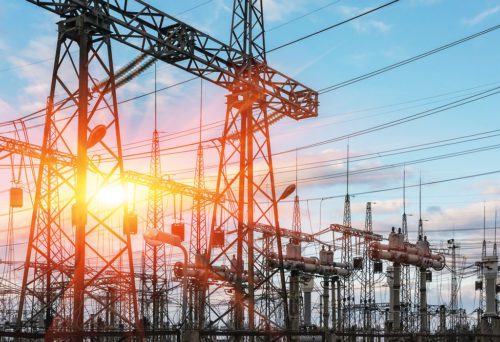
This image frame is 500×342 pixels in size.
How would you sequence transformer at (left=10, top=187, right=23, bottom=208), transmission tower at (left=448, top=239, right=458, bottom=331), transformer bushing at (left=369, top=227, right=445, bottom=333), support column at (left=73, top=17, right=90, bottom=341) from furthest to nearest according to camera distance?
1. transmission tower at (left=448, top=239, right=458, bottom=331)
2. transformer bushing at (left=369, top=227, right=445, bottom=333)
3. transformer at (left=10, top=187, right=23, bottom=208)
4. support column at (left=73, top=17, right=90, bottom=341)

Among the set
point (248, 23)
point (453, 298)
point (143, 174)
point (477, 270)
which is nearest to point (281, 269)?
point (248, 23)

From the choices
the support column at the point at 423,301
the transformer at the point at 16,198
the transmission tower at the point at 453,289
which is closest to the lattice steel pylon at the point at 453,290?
the transmission tower at the point at 453,289

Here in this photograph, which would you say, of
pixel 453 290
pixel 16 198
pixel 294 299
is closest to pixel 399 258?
pixel 294 299

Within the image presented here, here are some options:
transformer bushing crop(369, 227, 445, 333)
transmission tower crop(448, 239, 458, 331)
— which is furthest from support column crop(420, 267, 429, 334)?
transmission tower crop(448, 239, 458, 331)

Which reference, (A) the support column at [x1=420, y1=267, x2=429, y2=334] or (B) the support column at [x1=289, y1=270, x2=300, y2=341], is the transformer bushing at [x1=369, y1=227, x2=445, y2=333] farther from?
(B) the support column at [x1=289, y1=270, x2=300, y2=341]

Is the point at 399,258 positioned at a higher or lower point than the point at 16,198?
lower

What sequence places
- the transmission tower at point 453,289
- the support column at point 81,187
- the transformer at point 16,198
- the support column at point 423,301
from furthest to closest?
the transmission tower at point 453,289 < the support column at point 423,301 < the transformer at point 16,198 < the support column at point 81,187

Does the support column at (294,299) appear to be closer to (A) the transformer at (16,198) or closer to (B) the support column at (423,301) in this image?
(B) the support column at (423,301)

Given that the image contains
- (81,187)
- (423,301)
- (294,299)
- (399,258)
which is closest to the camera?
(81,187)

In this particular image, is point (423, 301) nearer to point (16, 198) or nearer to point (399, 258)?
point (399, 258)

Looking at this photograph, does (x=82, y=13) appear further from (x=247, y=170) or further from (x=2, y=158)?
(x=2, y=158)

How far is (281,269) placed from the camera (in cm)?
2731

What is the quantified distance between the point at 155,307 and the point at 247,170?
31756mm

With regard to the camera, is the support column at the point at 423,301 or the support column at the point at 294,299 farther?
the support column at the point at 294,299
